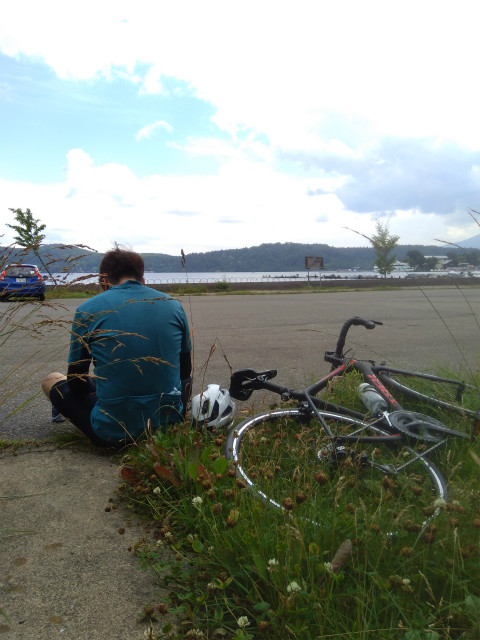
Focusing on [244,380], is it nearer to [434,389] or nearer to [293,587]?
[434,389]

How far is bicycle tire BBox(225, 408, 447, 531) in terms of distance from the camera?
232 centimetres

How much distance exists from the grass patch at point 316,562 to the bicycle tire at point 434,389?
3.60 feet

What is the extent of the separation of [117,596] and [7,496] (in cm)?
114

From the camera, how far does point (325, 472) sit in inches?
112

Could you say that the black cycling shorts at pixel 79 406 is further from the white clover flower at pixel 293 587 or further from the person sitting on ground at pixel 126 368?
the white clover flower at pixel 293 587

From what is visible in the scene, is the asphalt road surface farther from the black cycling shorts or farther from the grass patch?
the grass patch

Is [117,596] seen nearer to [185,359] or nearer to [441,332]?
[185,359]

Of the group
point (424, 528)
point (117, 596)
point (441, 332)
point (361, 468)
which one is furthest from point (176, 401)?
point (441, 332)

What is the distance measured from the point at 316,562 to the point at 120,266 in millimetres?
2577

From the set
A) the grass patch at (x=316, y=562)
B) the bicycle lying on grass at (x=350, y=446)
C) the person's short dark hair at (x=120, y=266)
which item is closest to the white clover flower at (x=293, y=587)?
the grass patch at (x=316, y=562)

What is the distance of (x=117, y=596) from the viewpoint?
7.07ft

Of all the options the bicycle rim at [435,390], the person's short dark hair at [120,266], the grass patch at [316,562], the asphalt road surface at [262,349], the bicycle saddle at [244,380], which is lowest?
the asphalt road surface at [262,349]

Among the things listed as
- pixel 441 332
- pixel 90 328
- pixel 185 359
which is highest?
pixel 90 328

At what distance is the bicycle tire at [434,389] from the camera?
12.5ft
